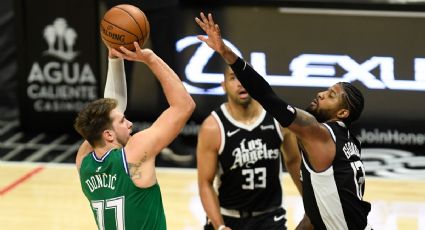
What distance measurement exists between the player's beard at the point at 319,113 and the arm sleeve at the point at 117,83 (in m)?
1.21

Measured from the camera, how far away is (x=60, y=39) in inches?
444

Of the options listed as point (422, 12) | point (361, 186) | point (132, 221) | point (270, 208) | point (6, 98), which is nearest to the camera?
point (132, 221)

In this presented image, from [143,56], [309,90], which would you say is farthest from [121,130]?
[309,90]

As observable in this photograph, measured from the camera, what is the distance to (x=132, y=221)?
5.43 m

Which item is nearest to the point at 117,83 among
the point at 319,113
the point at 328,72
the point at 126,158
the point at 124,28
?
the point at 124,28

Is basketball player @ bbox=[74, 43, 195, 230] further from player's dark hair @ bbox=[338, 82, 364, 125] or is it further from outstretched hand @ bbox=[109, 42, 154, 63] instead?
player's dark hair @ bbox=[338, 82, 364, 125]

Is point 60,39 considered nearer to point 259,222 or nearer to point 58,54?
point 58,54

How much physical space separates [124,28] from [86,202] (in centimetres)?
400

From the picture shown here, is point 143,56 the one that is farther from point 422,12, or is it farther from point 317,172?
point 422,12

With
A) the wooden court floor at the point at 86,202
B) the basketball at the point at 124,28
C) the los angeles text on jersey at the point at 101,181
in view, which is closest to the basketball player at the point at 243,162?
the basketball at the point at 124,28

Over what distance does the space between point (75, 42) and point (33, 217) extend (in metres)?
2.96

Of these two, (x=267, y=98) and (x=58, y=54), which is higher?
(x=267, y=98)

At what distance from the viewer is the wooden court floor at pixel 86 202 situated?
880cm

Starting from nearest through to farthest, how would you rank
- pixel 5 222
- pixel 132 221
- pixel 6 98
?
pixel 132 221 < pixel 5 222 < pixel 6 98
